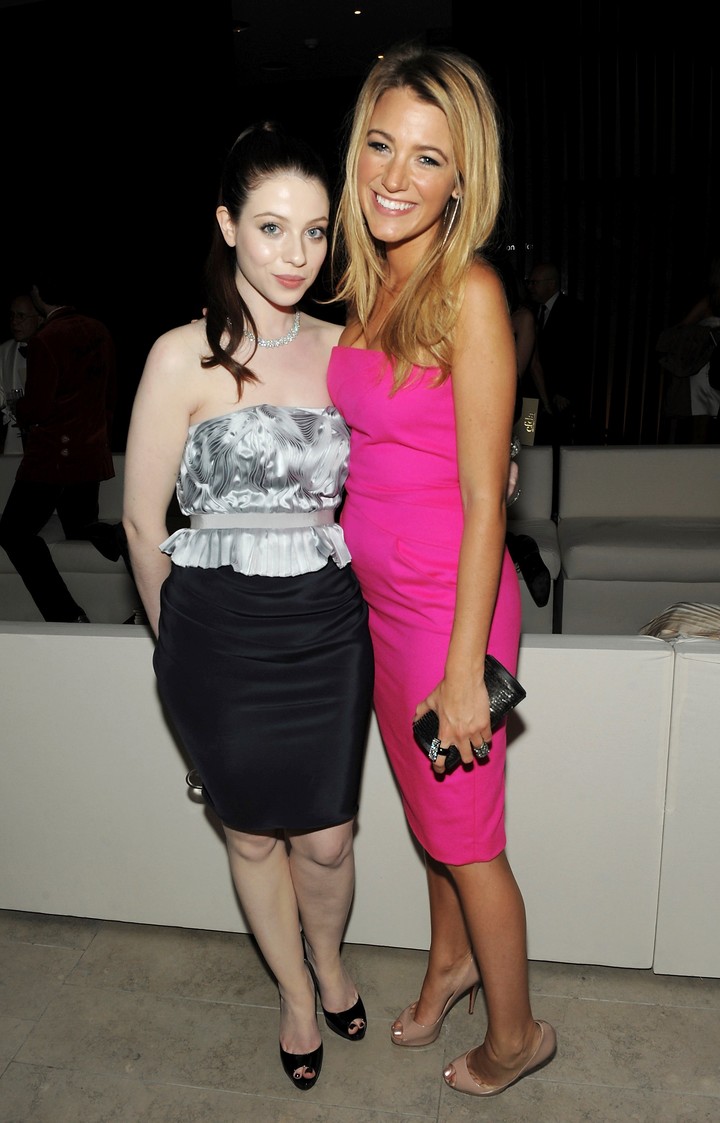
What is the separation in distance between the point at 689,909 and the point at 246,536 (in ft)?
4.08

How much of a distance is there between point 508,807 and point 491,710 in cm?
48

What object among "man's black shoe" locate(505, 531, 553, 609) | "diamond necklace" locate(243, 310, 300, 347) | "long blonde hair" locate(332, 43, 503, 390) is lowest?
"man's black shoe" locate(505, 531, 553, 609)

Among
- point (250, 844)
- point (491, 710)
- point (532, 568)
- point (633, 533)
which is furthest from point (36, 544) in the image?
point (491, 710)

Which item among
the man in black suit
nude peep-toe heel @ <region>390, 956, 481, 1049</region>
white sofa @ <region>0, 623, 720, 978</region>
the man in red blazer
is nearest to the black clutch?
white sofa @ <region>0, 623, 720, 978</region>

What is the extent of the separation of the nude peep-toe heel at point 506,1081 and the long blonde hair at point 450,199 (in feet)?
4.42

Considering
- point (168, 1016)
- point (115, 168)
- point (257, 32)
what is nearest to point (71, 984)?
point (168, 1016)

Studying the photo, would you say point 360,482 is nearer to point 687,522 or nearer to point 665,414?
point 687,522

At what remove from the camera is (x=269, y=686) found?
1707mm

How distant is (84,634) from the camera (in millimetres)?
2023

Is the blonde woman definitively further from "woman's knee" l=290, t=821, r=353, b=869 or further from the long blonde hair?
"woman's knee" l=290, t=821, r=353, b=869

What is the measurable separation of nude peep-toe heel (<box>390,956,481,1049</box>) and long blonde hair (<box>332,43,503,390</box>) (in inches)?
50.6

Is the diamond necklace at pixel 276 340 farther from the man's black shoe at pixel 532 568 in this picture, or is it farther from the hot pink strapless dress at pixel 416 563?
the man's black shoe at pixel 532 568

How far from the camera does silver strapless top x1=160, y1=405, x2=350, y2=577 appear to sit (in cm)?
163

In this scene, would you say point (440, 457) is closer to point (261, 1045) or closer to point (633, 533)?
point (261, 1045)
